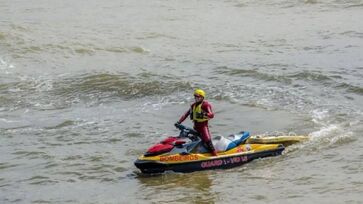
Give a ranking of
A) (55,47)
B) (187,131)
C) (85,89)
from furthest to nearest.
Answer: (55,47) < (85,89) < (187,131)

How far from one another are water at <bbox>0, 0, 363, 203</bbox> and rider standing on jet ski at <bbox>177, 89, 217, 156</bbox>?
0.72 metres

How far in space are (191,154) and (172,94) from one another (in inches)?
326

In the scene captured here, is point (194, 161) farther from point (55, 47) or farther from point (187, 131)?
point (55, 47)

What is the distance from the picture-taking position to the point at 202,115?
13.6m

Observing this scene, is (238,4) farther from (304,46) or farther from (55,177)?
(55,177)

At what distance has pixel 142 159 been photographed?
44.4 ft

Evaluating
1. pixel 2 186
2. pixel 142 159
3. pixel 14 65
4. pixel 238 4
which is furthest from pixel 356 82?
pixel 238 4

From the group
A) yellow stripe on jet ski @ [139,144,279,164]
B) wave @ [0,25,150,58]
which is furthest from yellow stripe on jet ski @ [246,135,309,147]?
wave @ [0,25,150,58]

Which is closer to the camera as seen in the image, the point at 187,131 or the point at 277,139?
the point at 187,131

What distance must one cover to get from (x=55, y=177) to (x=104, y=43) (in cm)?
1660

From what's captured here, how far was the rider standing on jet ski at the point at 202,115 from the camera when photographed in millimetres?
13492

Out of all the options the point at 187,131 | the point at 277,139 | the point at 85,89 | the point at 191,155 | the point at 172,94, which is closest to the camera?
the point at 191,155

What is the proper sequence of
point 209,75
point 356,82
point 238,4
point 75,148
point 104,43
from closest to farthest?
point 75,148 → point 356,82 → point 209,75 → point 104,43 → point 238,4

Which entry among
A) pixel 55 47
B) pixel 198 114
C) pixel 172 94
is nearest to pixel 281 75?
pixel 172 94
